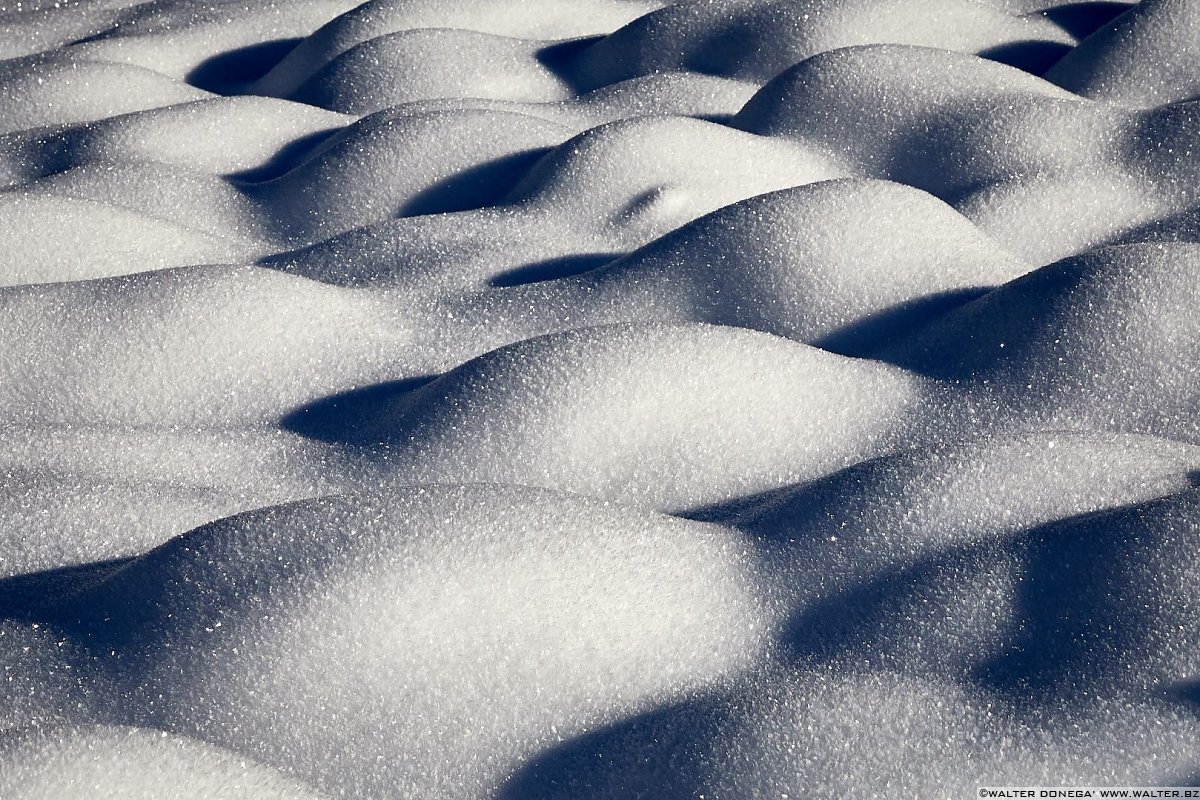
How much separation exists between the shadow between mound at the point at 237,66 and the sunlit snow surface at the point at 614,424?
121mm

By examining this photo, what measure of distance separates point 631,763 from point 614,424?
0.20 metres

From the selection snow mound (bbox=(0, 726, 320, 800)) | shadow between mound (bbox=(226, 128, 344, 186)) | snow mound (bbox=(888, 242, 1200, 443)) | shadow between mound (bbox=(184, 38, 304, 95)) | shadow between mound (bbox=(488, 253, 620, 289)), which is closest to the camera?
snow mound (bbox=(0, 726, 320, 800))

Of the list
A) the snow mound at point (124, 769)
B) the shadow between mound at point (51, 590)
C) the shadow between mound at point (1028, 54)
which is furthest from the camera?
the shadow between mound at point (1028, 54)

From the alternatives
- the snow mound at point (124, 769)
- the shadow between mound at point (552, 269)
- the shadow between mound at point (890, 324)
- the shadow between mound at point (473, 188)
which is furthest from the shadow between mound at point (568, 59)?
the snow mound at point (124, 769)

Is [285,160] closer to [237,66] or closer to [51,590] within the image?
[237,66]

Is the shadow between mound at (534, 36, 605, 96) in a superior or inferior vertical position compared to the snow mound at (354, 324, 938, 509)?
superior

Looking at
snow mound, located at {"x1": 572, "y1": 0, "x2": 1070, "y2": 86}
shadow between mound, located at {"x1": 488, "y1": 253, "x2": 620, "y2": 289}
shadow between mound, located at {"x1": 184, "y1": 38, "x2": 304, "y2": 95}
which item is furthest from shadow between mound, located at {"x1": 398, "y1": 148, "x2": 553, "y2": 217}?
shadow between mound, located at {"x1": 184, "y1": 38, "x2": 304, "y2": 95}

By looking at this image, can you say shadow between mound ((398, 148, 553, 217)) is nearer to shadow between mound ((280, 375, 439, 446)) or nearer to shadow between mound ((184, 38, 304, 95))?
shadow between mound ((280, 375, 439, 446))

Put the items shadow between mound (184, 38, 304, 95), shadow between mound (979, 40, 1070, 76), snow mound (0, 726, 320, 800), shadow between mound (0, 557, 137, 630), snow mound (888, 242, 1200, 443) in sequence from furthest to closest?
shadow between mound (184, 38, 304, 95) < shadow between mound (979, 40, 1070, 76) < snow mound (888, 242, 1200, 443) < shadow between mound (0, 557, 137, 630) < snow mound (0, 726, 320, 800)

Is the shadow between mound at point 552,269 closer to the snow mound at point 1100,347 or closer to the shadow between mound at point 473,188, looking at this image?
the shadow between mound at point 473,188

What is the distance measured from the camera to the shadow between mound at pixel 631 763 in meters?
0.45

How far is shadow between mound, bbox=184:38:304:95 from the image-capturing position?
1158 millimetres

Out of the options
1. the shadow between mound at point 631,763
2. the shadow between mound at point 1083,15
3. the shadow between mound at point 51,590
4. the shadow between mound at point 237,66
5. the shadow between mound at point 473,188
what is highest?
the shadow between mound at point 1083,15

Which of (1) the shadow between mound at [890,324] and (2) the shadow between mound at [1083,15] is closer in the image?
(1) the shadow between mound at [890,324]
